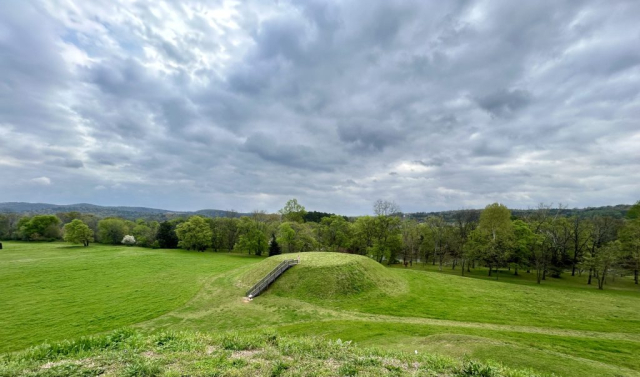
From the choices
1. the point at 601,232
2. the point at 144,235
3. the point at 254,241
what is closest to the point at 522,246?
the point at 601,232

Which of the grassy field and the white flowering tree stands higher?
the grassy field

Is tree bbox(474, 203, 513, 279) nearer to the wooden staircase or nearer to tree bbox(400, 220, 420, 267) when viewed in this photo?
tree bbox(400, 220, 420, 267)

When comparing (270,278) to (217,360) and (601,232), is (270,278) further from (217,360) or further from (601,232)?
(601,232)

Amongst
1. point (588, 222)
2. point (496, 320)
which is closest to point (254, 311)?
point (496, 320)

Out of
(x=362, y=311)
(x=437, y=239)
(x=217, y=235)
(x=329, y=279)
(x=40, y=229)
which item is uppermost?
(x=437, y=239)

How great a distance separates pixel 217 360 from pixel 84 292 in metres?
36.6

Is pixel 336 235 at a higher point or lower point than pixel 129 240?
higher

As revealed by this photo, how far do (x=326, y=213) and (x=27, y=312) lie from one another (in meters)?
104

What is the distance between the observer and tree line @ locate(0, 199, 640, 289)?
4584cm

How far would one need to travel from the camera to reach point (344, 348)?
1089 centimetres

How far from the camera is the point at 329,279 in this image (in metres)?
31.7

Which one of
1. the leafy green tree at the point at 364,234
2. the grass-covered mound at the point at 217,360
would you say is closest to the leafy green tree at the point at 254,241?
the leafy green tree at the point at 364,234

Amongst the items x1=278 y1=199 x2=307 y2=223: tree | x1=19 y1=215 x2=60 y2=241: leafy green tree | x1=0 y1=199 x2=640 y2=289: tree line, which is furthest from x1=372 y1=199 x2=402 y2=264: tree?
x1=19 y1=215 x2=60 y2=241: leafy green tree

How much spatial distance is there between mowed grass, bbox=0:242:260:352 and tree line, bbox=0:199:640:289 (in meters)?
20.9
